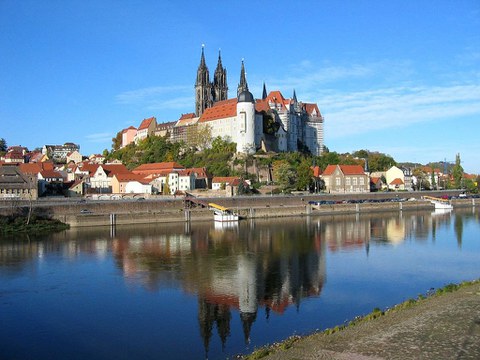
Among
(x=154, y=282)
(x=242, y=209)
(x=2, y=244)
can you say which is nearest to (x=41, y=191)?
(x=242, y=209)

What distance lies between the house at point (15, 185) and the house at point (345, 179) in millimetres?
34868

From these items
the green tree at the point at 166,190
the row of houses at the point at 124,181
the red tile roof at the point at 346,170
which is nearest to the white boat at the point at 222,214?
the row of houses at the point at 124,181

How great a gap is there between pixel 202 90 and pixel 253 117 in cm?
1864

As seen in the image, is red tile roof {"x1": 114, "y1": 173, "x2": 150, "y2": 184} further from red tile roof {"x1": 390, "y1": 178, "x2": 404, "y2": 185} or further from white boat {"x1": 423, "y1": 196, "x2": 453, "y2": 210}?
red tile roof {"x1": 390, "y1": 178, "x2": 404, "y2": 185}

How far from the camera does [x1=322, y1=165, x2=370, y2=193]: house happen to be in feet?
222

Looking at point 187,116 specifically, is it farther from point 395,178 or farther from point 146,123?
→ point 395,178

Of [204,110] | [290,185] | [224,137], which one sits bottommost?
[290,185]

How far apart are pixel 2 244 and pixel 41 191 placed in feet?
90.3

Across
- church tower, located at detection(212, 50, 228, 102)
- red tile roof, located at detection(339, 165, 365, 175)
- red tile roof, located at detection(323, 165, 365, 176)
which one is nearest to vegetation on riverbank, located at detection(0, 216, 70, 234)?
red tile roof, located at detection(323, 165, 365, 176)

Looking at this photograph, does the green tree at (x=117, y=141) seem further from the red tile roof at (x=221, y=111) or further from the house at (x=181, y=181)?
the house at (x=181, y=181)

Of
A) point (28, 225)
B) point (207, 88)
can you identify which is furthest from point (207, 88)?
point (28, 225)

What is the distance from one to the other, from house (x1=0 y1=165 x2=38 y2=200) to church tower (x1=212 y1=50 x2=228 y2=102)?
40.9m

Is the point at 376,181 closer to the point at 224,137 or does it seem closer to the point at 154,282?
the point at 224,137

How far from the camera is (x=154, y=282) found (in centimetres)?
2205
